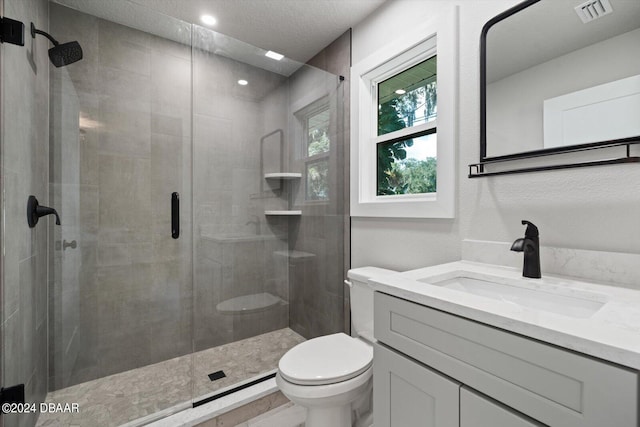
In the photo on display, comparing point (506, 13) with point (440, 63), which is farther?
point (440, 63)

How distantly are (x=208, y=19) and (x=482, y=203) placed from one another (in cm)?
207

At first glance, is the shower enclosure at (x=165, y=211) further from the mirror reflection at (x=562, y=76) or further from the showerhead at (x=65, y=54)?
the mirror reflection at (x=562, y=76)

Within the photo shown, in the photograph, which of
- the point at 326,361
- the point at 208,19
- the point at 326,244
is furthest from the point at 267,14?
the point at 326,361

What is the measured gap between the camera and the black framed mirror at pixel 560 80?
91cm

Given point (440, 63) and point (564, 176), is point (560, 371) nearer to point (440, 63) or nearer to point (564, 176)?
point (564, 176)

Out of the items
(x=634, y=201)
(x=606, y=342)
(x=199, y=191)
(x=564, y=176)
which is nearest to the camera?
(x=606, y=342)

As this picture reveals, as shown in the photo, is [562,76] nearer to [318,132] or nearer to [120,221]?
[318,132]

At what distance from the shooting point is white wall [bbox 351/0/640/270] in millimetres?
947

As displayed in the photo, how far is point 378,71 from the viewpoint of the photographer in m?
1.85

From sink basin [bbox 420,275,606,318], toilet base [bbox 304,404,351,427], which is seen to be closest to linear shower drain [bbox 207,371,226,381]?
toilet base [bbox 304,404,351,427]

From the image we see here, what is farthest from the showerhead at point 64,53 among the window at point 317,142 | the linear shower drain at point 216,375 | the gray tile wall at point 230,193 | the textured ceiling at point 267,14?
the linear shower drain at point 216,375

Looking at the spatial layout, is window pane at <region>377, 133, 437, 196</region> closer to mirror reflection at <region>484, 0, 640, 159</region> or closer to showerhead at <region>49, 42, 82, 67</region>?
mirror reflection at <region>484, 0, 640, 159</region>

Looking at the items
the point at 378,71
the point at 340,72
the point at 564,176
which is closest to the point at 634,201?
the point at 564,176

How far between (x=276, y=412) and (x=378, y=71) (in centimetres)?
218
